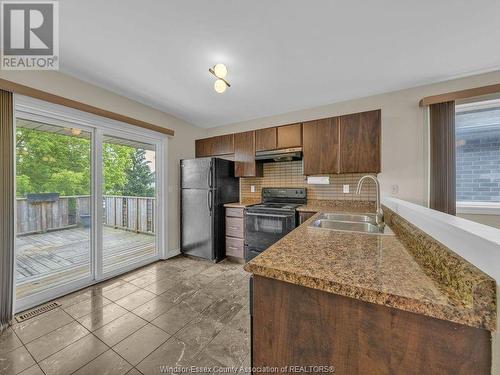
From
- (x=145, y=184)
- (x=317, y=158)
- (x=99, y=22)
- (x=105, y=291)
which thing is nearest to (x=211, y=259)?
(x=105, y=291)

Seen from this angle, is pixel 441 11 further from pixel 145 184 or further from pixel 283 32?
pixel 145 184

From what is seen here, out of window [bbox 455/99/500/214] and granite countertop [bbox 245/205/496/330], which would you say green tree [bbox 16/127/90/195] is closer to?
granite countertop [bbox 245/205/496/330]

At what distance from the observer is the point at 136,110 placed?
283 cm

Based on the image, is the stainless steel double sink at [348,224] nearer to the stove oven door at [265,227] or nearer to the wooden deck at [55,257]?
the stove oven door at [265,227]

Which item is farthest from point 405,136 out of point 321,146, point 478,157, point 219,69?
point 219,69

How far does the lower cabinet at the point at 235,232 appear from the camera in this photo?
3125 mm

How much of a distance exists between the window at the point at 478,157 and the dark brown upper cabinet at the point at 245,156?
2.50 metres

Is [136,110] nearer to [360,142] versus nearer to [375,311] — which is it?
[360,142]

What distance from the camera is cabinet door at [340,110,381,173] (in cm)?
242

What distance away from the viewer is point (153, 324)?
68.2 inches

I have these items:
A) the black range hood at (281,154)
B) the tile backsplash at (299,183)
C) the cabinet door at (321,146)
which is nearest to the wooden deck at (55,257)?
the tile backsplash at (299,183)

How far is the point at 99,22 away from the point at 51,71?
1.05m

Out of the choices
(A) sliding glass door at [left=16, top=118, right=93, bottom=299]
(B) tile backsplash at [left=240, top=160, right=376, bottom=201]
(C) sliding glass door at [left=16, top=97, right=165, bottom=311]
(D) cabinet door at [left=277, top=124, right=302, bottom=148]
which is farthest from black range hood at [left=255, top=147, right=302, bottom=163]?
(A) sliding glass door at [left=16, top=118, right=93, bottom=299]

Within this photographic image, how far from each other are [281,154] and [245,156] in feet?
2.14
